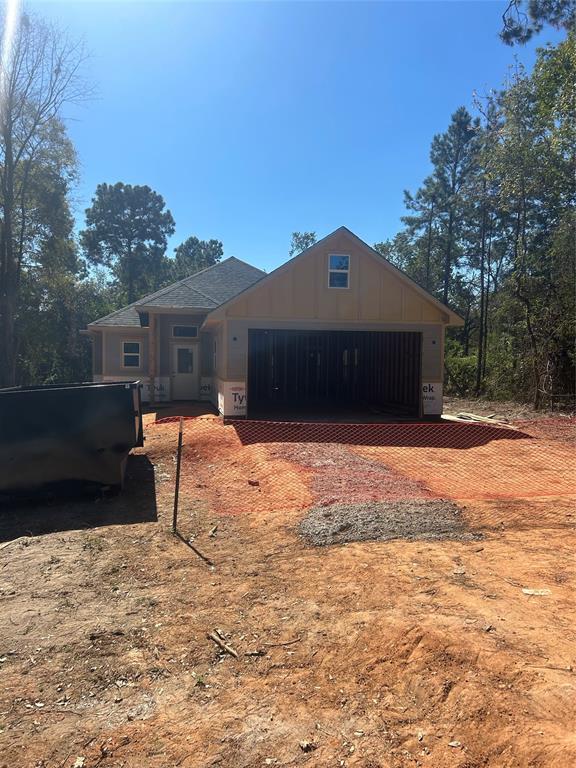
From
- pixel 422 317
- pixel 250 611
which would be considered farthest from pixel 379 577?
pixel 422 317

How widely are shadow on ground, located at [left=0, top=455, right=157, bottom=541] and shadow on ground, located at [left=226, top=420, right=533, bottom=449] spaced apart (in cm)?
387

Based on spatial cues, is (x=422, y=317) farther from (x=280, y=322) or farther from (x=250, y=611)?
(x=250, y=611)

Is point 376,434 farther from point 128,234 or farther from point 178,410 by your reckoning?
point 128,234

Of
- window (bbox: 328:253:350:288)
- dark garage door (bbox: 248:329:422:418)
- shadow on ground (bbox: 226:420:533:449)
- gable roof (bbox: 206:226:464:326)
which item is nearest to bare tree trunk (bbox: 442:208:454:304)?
dark garage door (bbox: 248:329:422:418)

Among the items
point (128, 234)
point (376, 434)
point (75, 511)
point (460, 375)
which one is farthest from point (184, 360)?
point (128, 234)

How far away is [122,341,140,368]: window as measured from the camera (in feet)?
67.8

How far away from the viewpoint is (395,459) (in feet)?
32.7

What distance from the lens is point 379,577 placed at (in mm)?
4480

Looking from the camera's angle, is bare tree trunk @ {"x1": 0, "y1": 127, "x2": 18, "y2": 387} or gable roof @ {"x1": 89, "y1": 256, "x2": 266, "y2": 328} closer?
gable roof @ {"x1": 89, "y1": 256, "x2": 266, "y2": 328}

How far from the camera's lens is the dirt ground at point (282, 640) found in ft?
8.32

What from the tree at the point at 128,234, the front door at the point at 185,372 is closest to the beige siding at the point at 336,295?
the front door at the point at 185,372

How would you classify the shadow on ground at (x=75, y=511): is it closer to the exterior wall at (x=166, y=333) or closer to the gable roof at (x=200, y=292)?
the gable roof at (x=200, y=292)

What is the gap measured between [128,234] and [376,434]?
147ft

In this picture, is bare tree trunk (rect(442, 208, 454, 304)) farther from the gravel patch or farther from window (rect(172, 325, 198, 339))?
the gravel patch
